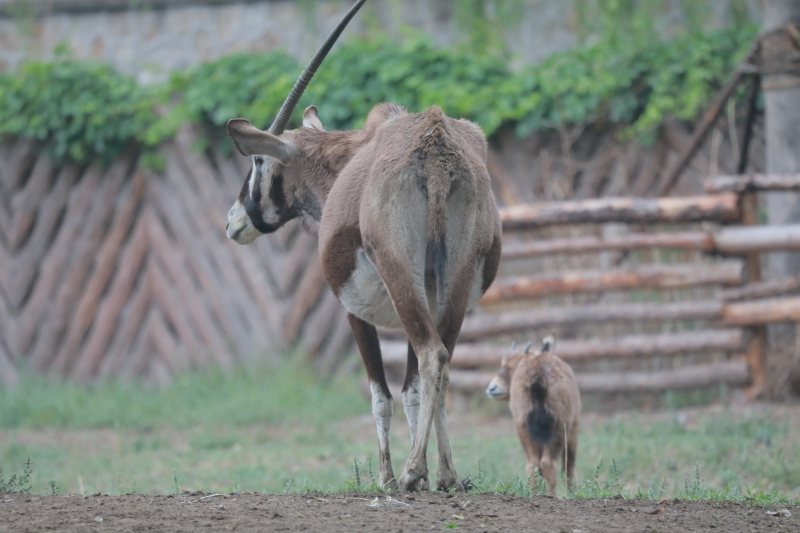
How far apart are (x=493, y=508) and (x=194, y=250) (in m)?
8.12

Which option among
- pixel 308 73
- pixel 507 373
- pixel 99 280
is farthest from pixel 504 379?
pixel 99 280

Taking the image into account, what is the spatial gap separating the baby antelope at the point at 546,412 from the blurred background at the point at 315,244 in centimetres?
70

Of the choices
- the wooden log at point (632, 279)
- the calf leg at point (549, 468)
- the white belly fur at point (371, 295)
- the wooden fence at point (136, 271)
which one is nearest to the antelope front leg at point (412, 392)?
the white belly fur at point (371, 295)

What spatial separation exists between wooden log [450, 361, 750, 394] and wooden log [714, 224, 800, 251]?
1.11 m

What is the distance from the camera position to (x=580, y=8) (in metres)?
11.1

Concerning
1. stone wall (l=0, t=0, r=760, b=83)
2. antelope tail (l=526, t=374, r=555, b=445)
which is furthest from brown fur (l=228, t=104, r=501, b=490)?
stone wall (l=0, t=0, r=760, b=83)

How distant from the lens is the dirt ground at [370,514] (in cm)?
343

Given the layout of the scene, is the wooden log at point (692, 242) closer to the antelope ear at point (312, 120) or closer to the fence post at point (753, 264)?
the fence post at point (753, 264)

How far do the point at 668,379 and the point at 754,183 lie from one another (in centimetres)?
206

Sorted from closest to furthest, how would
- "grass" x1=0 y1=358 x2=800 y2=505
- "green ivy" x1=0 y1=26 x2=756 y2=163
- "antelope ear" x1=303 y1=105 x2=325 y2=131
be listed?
"antelope ear" x1=303 y1=105 x2=325 y2=131
"grass" x1=0 y1=358 x2=800 y2=505
"green ivy" x1=0 y1=26 x2=756 y2=163

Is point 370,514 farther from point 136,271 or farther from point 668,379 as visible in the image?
point 136,271

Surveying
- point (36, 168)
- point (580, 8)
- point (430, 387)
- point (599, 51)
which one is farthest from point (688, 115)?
point (36, 168)

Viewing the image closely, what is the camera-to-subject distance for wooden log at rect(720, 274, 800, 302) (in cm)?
831

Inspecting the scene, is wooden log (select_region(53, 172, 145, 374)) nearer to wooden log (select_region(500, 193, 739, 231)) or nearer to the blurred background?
the blurred background
